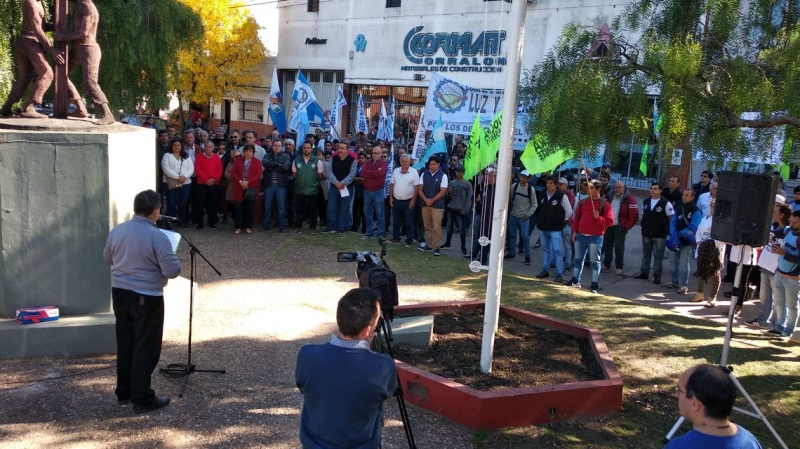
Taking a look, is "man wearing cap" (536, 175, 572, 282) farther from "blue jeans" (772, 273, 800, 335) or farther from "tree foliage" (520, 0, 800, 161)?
"tree foliage" (520, 0, 800, 161)

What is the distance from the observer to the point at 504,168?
592 cm

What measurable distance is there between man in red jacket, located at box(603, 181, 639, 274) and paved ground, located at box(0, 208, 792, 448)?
2.29 meters

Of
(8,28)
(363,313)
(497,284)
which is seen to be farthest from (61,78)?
(363,313)

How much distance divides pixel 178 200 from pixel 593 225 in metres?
7.61

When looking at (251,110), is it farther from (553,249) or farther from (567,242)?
(553,249)

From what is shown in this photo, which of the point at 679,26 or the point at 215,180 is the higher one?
the point at 679,26

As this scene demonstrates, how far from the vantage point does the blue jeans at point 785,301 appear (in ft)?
27.4

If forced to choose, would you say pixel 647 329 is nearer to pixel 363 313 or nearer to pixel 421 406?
pixel 421 406

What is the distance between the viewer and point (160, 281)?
5.36 metres

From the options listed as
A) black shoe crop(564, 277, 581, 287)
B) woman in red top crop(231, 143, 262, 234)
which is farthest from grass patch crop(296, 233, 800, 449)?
woman in red top crop(231, 143, 262, 234)

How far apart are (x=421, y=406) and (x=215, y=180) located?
8.66 m

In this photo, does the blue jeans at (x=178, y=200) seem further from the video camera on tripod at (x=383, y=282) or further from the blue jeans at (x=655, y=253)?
the video camera on tripod at (x=383, y=282)

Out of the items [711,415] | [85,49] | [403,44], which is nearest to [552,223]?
[85,49]

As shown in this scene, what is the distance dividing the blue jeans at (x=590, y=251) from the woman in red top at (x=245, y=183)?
245 inches
